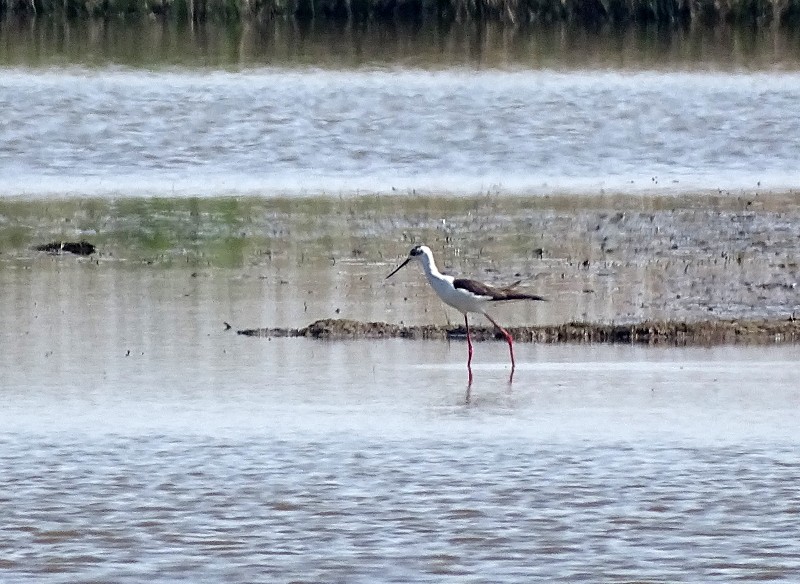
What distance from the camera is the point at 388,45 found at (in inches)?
1273

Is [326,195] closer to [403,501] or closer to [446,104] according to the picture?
[446,104]

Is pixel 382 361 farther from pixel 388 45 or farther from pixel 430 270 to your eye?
pixel 388 45

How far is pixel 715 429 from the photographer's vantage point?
9.12 m

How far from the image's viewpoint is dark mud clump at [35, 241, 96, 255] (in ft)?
48.8

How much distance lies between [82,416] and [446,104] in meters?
16.7

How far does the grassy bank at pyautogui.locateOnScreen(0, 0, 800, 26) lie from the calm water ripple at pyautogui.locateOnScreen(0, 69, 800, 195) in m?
3.52

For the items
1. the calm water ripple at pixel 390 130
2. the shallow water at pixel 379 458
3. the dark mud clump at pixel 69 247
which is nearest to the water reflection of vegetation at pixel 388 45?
the calm water ripple at pixel 390 130

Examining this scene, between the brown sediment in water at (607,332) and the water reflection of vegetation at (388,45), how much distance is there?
18.2m

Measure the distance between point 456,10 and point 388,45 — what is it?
1.39 meters

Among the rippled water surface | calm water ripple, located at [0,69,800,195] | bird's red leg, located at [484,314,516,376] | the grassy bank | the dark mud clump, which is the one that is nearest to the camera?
the rippled water surface

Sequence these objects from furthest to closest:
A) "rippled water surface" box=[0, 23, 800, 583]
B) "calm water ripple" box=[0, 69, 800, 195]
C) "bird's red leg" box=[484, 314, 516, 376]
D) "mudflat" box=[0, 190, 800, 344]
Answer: "calm water ripple" box=[0, 69, 800, 195], "mudflat" box=[0, 190, 800, 344], "bird's red leg" box=[484, 314, 516, 376], "rippled water surface" box=[0, 23, 800, 583]

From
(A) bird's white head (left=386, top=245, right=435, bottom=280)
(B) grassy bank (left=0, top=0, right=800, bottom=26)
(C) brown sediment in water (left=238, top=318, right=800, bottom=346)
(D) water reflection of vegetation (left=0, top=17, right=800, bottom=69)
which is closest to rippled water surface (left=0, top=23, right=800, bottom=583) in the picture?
(C) brown sediment in water (left=238, top=318, right=800, bottom=346)

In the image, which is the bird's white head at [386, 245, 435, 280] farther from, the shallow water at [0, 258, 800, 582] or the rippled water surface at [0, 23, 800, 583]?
the shallow water at [0, 258, 800, 582]

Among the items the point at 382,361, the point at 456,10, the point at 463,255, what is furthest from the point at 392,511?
the point at 456,10
